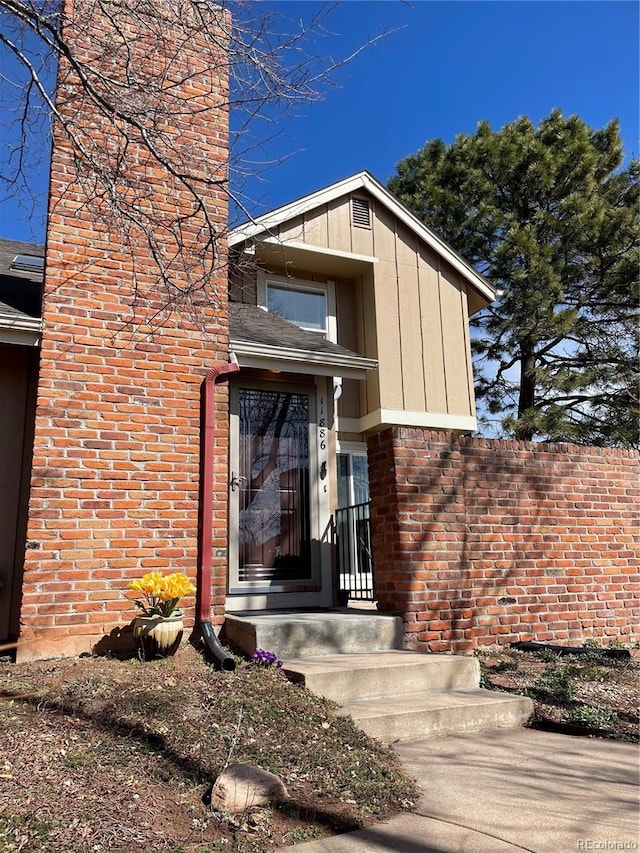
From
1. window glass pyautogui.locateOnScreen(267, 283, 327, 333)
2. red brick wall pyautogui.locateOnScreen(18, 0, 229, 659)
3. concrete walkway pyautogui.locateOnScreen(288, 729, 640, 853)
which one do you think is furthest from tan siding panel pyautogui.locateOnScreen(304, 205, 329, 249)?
concrete walkway pyautogui.locateOnScreen(288, 729, 640, 853)

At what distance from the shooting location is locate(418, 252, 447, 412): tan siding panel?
841 cm

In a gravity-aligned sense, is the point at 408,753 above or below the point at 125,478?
below

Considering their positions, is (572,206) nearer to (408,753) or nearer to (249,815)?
(408,753)

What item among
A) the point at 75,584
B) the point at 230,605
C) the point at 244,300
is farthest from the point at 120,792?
the point at 244,300

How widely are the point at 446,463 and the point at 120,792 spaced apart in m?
3.56

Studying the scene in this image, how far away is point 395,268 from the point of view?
861 cm

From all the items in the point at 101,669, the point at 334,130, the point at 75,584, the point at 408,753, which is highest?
the point at 334,130

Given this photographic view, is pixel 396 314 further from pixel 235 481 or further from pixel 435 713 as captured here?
pixel 435 713

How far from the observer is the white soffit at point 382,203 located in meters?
8.11

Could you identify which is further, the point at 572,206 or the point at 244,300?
the point at 572,206

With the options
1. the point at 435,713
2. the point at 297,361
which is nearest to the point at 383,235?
the point at 297,361

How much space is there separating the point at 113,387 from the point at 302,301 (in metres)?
4.42

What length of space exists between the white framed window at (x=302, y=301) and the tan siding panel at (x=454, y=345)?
5.50 ft

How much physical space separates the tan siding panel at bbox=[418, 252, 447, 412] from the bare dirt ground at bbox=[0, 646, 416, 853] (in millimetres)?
5413
